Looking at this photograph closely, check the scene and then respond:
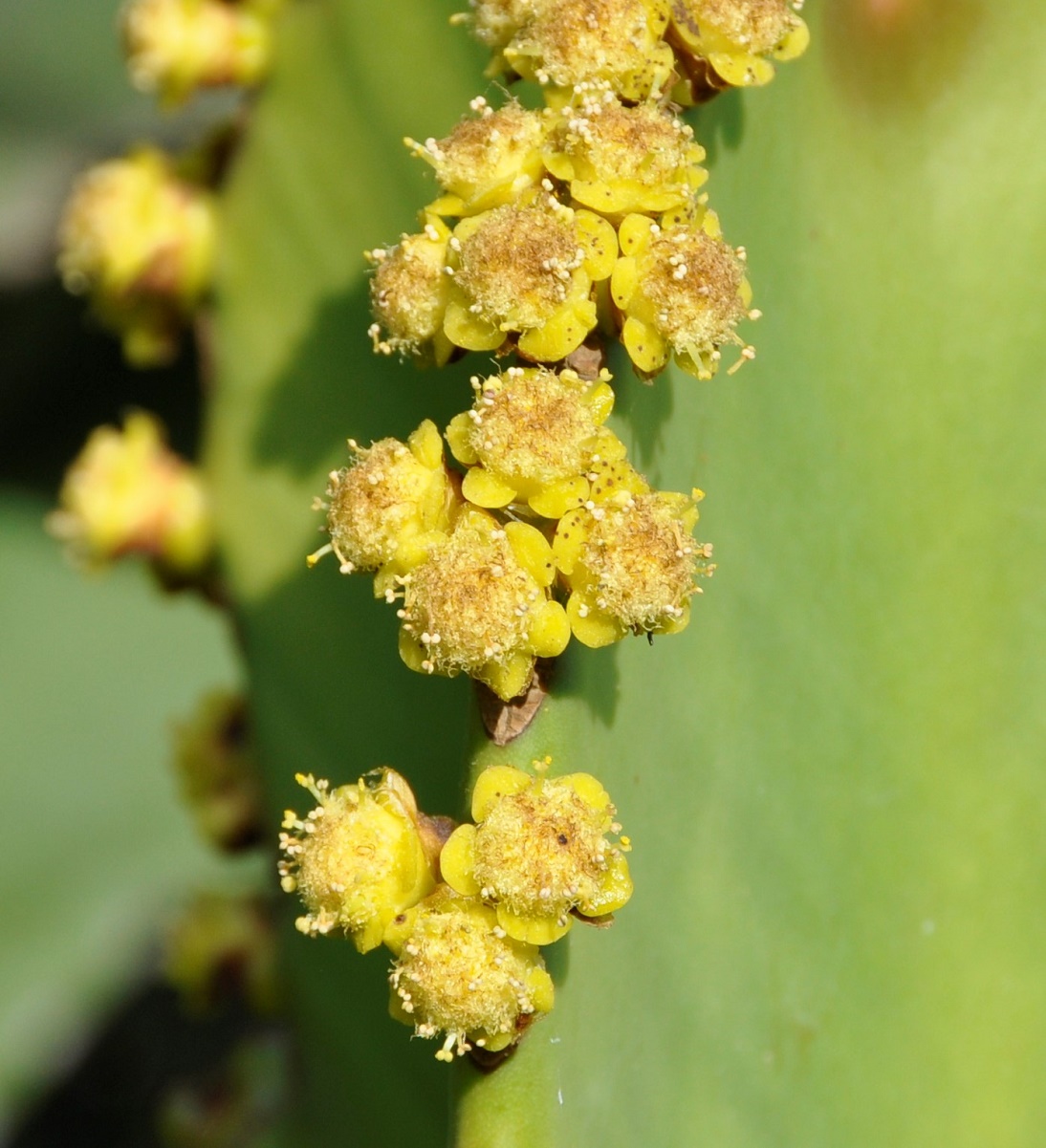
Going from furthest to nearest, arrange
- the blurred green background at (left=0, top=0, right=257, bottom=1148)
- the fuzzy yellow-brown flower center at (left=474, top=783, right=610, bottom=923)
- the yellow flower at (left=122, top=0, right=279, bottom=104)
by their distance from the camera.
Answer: the blurred green background at (left=0, top=0, right=257, bottom=1148) → the yellow flower at (left=122, top=0, right=279, bottom=104) → the fuzzy yellow-brown flower center at (left=474, top=783, right=610, bottom=923)

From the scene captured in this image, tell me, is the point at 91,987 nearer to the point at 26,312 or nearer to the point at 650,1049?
the point at 26,312

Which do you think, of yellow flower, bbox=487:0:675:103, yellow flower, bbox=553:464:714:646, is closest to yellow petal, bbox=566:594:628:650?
yellow flower, bbox=553:464:714:646

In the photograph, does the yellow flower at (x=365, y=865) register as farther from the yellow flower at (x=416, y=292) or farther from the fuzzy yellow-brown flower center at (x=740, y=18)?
the fuzzy yellow-brown flower center at (x=740, y=18)

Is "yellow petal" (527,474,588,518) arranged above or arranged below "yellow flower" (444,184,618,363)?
below

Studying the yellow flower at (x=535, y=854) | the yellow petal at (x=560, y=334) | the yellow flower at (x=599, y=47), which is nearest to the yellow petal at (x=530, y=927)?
the yellow flower at (x=535, y=854)

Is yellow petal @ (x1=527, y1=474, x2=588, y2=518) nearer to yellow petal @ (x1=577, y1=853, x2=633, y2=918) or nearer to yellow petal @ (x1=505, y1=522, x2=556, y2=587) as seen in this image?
yellow petal @ (x1=505, y1=522, x2=556, y2=587)

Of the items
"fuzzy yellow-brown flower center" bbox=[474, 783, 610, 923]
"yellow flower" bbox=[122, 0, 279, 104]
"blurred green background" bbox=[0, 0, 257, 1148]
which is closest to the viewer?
"fuzzy yellow-brown flower center" bbox=[474, 783, 610, 923]

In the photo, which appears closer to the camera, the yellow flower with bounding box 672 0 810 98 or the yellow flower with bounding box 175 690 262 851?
the yellow flower with bounding box 672 0 810 98

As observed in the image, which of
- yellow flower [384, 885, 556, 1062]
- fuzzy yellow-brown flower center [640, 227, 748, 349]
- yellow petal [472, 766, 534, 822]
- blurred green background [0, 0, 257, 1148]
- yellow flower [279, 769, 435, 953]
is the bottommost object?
blurred green background [0, 0, 257, 1148]
